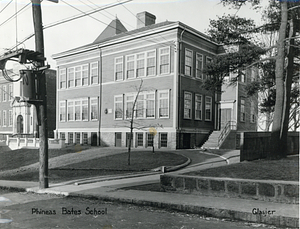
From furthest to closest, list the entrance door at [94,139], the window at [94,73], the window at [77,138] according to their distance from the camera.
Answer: the window at [77,138] < the window at [94,73] < the entrance door at [94,139]

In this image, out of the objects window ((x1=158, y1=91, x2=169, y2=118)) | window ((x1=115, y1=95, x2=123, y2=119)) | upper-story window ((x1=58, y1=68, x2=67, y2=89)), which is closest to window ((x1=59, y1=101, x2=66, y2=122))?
upper-story window ((x1=58, y1=68, x2=67, y2=89))

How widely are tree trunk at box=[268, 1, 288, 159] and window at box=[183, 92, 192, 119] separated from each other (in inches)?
446

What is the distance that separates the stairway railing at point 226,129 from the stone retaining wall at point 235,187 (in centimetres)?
1515

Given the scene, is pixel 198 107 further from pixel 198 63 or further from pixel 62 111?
pixel 62 111

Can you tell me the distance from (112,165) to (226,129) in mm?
12282

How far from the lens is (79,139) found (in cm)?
3130

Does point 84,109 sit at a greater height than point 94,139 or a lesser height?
greater

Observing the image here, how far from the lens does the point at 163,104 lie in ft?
80.7

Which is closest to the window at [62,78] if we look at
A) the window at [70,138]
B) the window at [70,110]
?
the window at [70,110]

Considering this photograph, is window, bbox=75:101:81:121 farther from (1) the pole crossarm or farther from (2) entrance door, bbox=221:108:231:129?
(1) the pole crossarm

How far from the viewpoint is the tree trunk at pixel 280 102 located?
1286cm

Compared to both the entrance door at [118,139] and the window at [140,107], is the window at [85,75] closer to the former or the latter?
the entrance door at [118,139]

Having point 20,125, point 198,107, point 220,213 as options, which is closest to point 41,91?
point 220,213

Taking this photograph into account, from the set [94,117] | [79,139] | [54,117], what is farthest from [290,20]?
[54,117]
